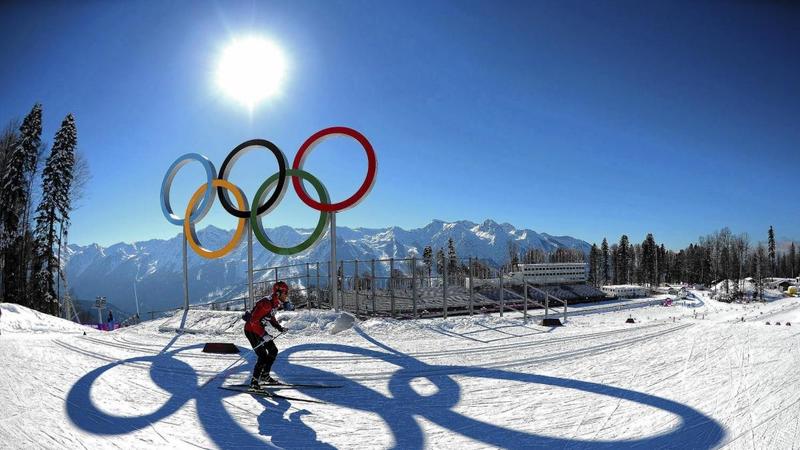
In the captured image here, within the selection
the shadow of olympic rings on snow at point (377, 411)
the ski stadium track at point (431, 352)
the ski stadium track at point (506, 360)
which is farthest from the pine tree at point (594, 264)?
the shadow of olympic rings on snow at point (377, 411)

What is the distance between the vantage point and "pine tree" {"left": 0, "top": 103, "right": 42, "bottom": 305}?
2689 cm

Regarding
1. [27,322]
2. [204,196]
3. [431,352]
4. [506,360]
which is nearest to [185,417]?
[431,352]

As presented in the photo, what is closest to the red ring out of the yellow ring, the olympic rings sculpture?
the olympic rings sculpture

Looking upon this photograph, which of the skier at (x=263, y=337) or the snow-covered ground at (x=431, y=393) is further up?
the skier at (x=263, y=337)

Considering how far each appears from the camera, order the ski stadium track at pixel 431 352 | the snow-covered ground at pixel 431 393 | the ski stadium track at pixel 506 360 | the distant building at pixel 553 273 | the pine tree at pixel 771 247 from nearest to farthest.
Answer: the snow-covered ground at pixel 431 393
the ski stadium track at pixel 506 360
the ski stadium track at pixel 431 352
the distant building at pixel 553 273
the pine tree at pixel 771 247

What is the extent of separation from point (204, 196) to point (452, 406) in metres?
15.1

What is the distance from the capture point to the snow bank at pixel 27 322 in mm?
16359

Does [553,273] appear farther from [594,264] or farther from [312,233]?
[312,233]

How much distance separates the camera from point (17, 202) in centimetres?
2719

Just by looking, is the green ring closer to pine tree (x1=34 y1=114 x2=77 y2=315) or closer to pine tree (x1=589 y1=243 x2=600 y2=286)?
pine tree (x1=34 y1=114 x2=77 y2=315)

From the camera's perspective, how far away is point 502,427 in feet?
17.4

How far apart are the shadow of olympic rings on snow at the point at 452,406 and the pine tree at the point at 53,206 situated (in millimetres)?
27697

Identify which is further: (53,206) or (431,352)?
(53,206)

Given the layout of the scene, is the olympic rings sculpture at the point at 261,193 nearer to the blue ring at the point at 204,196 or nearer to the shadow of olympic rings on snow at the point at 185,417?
the blue ring at the point at 204,196
